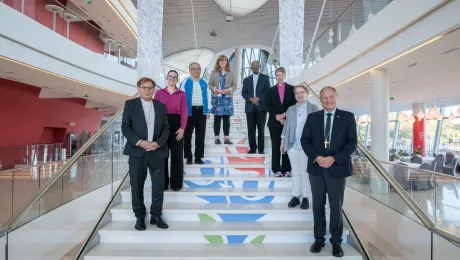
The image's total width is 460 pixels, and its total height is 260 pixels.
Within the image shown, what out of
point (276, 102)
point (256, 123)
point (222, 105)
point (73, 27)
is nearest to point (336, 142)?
point (276, 102)

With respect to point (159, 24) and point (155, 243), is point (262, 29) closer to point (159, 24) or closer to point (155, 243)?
point (159, 24)

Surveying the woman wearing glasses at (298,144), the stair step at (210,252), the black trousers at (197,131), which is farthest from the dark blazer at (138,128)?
the woman wearing glasses at (298,144)

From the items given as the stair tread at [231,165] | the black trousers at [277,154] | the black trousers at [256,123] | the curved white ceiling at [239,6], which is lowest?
the stair tread at [231,165]

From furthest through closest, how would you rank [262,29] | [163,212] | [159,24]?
[262,29] < [159,24] < [163,212]

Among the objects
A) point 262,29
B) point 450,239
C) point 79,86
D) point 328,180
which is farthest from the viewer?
point 262,29

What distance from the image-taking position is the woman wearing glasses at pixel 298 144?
379 cm

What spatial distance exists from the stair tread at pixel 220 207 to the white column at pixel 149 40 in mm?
2153

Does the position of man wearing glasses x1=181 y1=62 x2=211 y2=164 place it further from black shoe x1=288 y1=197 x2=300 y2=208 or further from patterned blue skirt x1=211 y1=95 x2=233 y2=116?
black shoe x1=288 y1=197 x2=300 y2=208

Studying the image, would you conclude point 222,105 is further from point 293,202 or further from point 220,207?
point 293,202

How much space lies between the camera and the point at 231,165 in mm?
4805

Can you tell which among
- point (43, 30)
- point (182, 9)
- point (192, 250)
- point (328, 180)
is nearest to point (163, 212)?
point (192, 250)

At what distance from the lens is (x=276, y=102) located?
442 centimetres

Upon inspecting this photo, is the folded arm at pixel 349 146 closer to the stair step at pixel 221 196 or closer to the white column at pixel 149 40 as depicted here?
the stair step at pixel 221 196

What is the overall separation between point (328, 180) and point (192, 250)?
1.44 meters
